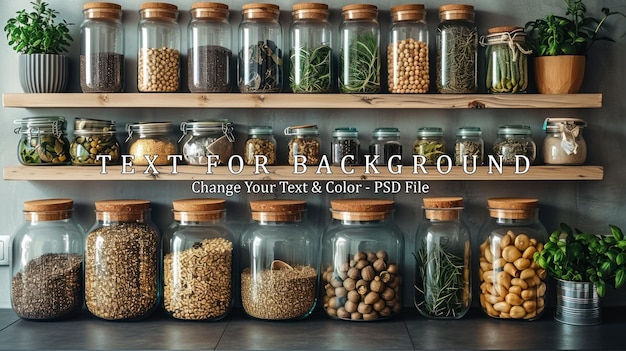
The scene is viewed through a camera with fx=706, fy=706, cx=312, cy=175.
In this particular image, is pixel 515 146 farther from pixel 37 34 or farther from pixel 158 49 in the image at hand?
pixel 37 34

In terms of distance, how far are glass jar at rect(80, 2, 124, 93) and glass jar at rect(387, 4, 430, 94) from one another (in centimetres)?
89

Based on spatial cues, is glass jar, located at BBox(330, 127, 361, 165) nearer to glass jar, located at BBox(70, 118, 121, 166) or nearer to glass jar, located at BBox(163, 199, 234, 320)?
glass jar, located at BBox(163, 199, 234, 320)

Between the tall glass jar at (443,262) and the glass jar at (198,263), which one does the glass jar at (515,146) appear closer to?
the tall glass jar at (443,262)

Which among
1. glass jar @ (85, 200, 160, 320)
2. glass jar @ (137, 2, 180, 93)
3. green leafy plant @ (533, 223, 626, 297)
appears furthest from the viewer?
glass jar @ (137, 2, 180, 93)

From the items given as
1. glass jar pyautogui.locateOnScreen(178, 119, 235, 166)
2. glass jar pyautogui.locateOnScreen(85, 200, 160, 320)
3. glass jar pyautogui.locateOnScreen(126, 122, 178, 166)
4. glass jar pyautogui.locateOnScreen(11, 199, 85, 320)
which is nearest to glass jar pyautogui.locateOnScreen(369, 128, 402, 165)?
glass jar pyautogui.locateOnScreen(178, 119, 235, 166)

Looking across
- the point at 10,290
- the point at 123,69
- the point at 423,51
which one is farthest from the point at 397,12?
the point at 10,290

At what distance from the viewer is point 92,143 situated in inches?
90.4

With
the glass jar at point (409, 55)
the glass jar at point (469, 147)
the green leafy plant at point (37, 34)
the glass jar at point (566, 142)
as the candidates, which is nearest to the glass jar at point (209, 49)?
the green leafy plant at point (37, 34)

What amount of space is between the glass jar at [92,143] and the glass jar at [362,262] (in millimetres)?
752

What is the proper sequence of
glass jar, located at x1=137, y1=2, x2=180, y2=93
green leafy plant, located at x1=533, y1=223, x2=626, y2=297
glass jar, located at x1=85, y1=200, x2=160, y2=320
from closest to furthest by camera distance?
green leafy plant, located at x1=533, y1=223, x2=626, y2=297 → glass jar, located at x1=85, y1=200, x2=160, y2=320 → glass jar, located at x1=137, y1=2, x2=180, y2=93

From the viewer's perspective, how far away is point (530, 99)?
227 centimetres

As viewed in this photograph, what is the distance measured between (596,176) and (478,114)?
43 centimetres

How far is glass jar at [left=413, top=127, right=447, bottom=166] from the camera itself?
91.1 inches

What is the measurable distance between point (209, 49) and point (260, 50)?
6.5 inches
